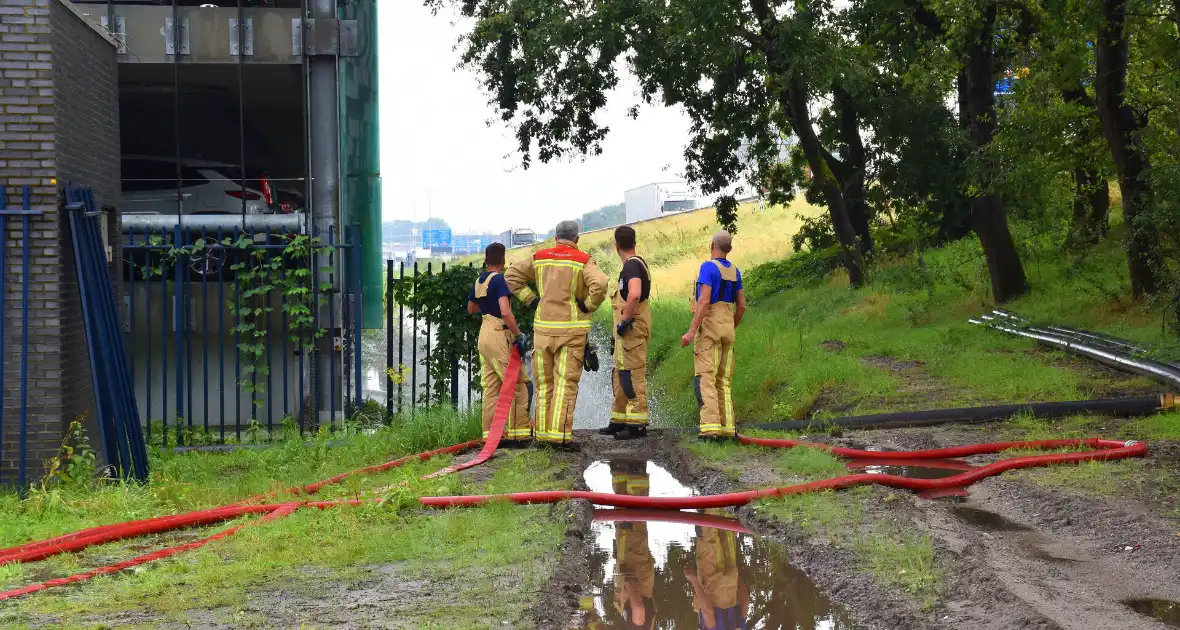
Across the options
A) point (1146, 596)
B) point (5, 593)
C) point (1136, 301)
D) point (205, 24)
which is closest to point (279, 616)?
point (5, 593)

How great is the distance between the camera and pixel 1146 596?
5770 mm

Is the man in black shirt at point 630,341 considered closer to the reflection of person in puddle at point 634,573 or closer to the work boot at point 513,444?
the work boot at point 513,444

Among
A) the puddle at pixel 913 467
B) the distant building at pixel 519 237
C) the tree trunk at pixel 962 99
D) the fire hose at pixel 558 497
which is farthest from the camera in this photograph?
the distant building at pixel 519 237

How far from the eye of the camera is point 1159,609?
5.55m

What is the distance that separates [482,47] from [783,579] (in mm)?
19701

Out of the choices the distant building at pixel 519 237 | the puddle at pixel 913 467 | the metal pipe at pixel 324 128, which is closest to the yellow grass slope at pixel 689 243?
the distant building at pixel 519 237

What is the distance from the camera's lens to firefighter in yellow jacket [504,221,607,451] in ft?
34.8

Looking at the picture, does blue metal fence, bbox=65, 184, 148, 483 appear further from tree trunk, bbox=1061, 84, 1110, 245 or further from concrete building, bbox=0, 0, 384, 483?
tree trunk, bbox=1061, 84, 1110, 245

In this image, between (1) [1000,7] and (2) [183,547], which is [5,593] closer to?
(2) [183,547]

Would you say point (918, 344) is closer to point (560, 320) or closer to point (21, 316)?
point (560, 320)

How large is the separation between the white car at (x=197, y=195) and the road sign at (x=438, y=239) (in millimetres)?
92475

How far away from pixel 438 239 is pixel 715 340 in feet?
334

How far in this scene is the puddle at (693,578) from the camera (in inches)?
232

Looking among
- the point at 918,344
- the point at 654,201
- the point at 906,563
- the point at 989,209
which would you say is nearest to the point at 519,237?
the point at 654,201
